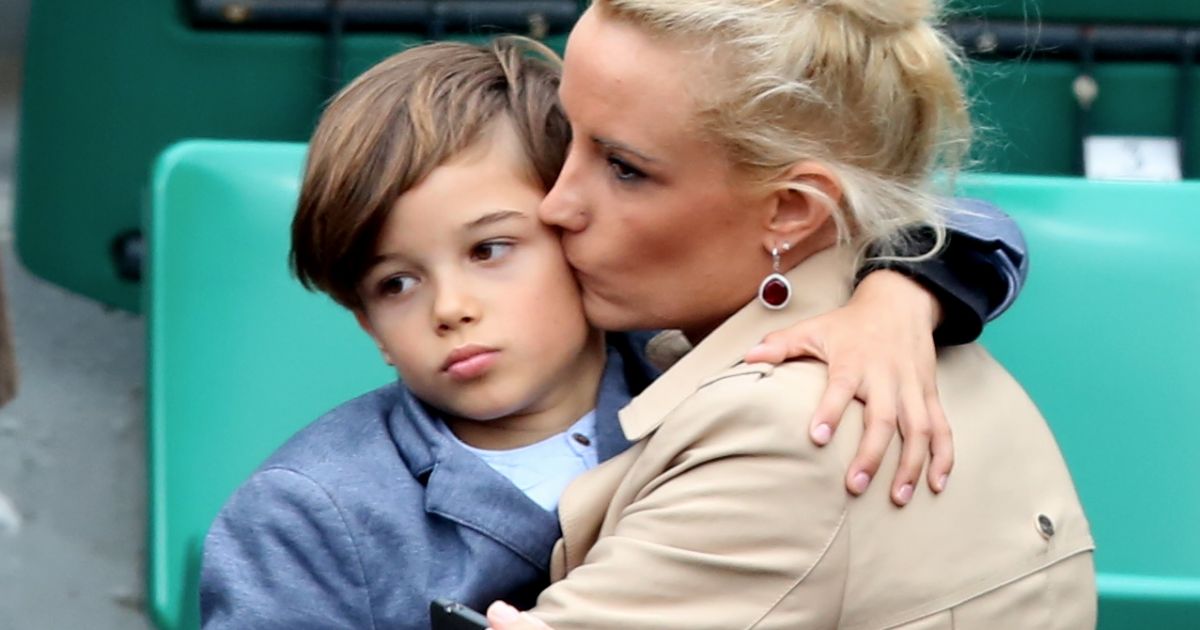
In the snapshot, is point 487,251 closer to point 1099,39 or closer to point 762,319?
point 762,319

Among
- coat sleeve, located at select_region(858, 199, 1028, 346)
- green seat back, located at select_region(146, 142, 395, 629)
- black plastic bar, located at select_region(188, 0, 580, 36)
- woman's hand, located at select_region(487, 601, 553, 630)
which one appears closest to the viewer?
woman's hand, located at select_region(487, 601, 553, 630)

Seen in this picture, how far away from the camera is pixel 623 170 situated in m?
1.39

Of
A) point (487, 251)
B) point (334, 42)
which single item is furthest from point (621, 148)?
point (334, 42)

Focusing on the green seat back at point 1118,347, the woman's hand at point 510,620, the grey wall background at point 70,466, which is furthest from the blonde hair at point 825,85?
the grey wall background at point 70,466

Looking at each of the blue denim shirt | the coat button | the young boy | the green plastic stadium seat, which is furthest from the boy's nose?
the green plastic stadium seat

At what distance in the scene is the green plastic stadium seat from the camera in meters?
2.19

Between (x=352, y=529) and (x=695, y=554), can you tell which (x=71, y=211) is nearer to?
(x=352, y=529)

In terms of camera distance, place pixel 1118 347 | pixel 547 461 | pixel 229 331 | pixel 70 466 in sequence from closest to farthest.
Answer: pixel 547 461 → pixel 229 331 → pixel 1118 347 → pixel 70 466

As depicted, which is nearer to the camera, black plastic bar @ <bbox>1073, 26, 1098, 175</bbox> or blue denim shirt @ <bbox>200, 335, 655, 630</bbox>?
blue denim shirt @ <bbox>200, 335, 655, 630</bbox>

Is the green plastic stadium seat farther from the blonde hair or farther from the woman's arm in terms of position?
the blonde hair

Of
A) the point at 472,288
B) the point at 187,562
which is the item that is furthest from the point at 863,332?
the point at 187,562

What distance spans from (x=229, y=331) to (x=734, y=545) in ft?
3.70

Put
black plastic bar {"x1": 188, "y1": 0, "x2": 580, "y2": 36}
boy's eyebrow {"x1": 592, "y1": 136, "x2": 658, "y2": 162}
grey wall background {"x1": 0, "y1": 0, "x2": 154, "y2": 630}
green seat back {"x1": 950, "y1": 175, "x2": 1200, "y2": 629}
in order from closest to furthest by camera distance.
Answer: boy's eyebrow {"x1": 592, "y1": 136, "x2": 658, "y2": 162}
green seat back {"x1": 950, "y1": 175, "x2": 1200, "y2": 629}
black plastic bar {"x1": 188, "y1": 0, "x2": 580, "y2": 36}
grey wall background {"x1": 0, "y1": 0, "x2": 154, "y2": 630}

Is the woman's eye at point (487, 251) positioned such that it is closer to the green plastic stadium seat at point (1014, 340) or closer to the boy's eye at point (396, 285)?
the boy's eye at point (396, 285)
